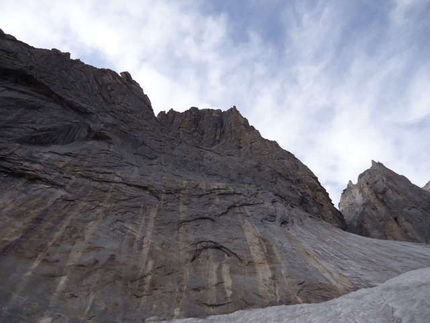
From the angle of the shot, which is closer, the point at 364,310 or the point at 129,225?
the point at 364,310

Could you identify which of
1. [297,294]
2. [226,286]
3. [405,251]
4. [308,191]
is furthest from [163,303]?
[308,191]

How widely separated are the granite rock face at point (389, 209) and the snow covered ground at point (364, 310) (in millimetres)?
22733

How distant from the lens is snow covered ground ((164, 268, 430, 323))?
8.37 m

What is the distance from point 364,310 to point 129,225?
9259 mm

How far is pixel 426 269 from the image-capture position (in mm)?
14234

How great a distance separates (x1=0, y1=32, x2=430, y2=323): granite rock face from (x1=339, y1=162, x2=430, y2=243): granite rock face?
14.6 metres

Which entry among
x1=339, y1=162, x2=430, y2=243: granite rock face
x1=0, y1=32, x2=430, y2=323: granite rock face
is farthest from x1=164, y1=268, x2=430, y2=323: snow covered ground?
x1=339, y1=162, x2=430, y2=243: granite rock face

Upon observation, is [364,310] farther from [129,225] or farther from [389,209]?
[389,209]

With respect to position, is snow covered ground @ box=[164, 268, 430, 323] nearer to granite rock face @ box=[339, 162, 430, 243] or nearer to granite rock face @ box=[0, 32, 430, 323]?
granite rock face @ box=[0, 32, 430, 323]

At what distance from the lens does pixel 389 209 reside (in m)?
34.6

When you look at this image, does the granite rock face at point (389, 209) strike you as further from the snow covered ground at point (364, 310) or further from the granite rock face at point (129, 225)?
the snow covered ground at point (364, 310)

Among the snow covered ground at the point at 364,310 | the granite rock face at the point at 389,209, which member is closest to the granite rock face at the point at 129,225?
the snow covered ground at the point at 364,310

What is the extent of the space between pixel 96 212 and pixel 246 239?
680 centimetres

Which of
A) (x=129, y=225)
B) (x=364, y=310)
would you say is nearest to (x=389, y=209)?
(x=364, y=310)
